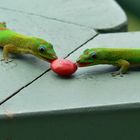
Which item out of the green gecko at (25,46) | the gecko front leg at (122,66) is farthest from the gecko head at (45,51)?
the gecko front leg at (122,66)

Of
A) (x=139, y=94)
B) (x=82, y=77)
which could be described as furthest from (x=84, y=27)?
(x=139, y=94)

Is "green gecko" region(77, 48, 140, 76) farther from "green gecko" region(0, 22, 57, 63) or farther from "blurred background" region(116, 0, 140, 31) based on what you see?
"blurred background" region(116, 0, 140, 31)

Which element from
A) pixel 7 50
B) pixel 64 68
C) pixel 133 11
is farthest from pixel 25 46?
pixel 133 11

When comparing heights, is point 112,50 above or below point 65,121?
above

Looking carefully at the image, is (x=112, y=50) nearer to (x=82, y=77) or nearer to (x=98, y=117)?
(x=82, y=77)

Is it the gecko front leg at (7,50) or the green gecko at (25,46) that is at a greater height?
the green gecko at (25,46)

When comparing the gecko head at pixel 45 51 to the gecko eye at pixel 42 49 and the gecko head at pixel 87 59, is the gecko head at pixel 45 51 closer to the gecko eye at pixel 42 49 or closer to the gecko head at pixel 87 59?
the gecko eye at pixel 42 49

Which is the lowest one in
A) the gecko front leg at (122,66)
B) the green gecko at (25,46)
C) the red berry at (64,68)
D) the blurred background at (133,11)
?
the blurred background at (133,11)

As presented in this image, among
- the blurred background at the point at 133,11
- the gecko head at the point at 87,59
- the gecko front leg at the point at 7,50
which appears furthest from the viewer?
the blurred background at the point at 133,11
